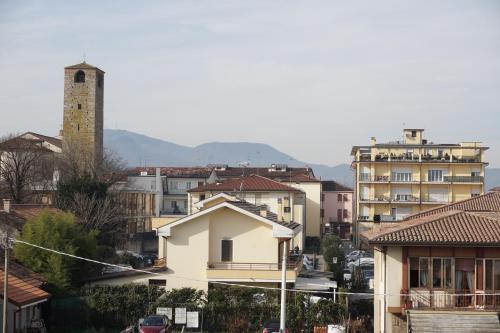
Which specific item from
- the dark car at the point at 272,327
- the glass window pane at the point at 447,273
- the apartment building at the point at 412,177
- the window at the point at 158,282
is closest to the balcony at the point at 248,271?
the window at the point at 158,282

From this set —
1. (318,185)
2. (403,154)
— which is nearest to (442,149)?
(403,154)

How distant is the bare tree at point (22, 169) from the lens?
2699 inches

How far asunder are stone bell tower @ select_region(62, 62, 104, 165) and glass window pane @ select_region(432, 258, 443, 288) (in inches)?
3441

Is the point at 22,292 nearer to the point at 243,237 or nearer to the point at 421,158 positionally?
the point at 243,237

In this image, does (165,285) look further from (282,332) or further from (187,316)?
(282,332)

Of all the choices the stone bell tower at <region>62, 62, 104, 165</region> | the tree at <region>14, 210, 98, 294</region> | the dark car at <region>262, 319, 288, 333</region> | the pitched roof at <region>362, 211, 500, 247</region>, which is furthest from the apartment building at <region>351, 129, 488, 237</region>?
the pitched roof at <region>362, 211, 500, 247</region>

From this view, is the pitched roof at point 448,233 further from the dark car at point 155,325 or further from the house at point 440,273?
the dark car at point 155,325

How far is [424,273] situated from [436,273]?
0.38m

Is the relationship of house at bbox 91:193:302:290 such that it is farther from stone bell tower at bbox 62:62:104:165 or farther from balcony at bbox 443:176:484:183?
stone bell tower at bbox 62:62:104:165

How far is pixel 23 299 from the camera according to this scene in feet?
99.9

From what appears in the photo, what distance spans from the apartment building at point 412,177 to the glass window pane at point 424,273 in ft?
203

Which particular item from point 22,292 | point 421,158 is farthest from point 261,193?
point 22,292

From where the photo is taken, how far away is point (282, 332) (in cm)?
2539

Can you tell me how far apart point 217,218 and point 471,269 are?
1498 centimetres
